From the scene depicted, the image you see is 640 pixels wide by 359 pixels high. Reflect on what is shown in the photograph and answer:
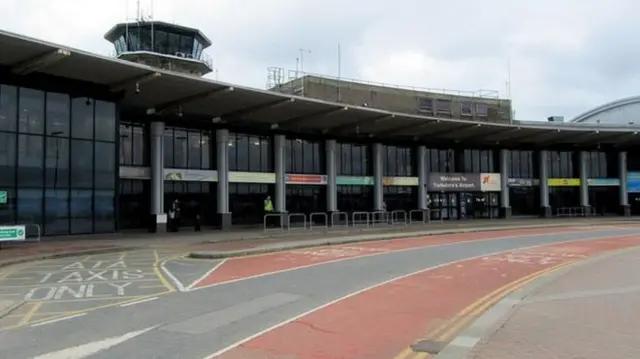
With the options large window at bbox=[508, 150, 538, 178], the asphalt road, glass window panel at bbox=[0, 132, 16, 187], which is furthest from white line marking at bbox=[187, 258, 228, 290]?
large window at bbox=[508, 150, 538, 178]

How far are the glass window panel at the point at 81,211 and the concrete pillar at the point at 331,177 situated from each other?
58.2ft

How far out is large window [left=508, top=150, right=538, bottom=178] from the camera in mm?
51250

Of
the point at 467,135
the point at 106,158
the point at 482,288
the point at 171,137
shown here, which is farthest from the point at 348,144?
the point at 482,288

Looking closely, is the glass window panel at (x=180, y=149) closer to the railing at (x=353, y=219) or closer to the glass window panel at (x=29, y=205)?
the railing at (x=353, y=219)

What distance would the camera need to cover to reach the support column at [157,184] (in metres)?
31.0

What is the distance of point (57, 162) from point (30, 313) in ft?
57.6

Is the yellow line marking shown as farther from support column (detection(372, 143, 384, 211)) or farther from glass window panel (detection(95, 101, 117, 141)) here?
support column (detection(372, 143, 384, 211))

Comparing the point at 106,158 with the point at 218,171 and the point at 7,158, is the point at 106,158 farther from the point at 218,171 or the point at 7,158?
the point at 218,171

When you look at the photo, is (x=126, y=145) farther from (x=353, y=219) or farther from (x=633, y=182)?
(x=633, y=182)

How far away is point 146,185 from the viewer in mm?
32469

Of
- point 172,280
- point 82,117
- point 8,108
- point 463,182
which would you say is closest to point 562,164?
point 463,182

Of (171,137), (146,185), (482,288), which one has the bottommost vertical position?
(482,288)

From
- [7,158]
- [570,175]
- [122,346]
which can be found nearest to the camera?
[122,346]

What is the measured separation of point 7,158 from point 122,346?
19739 mm
